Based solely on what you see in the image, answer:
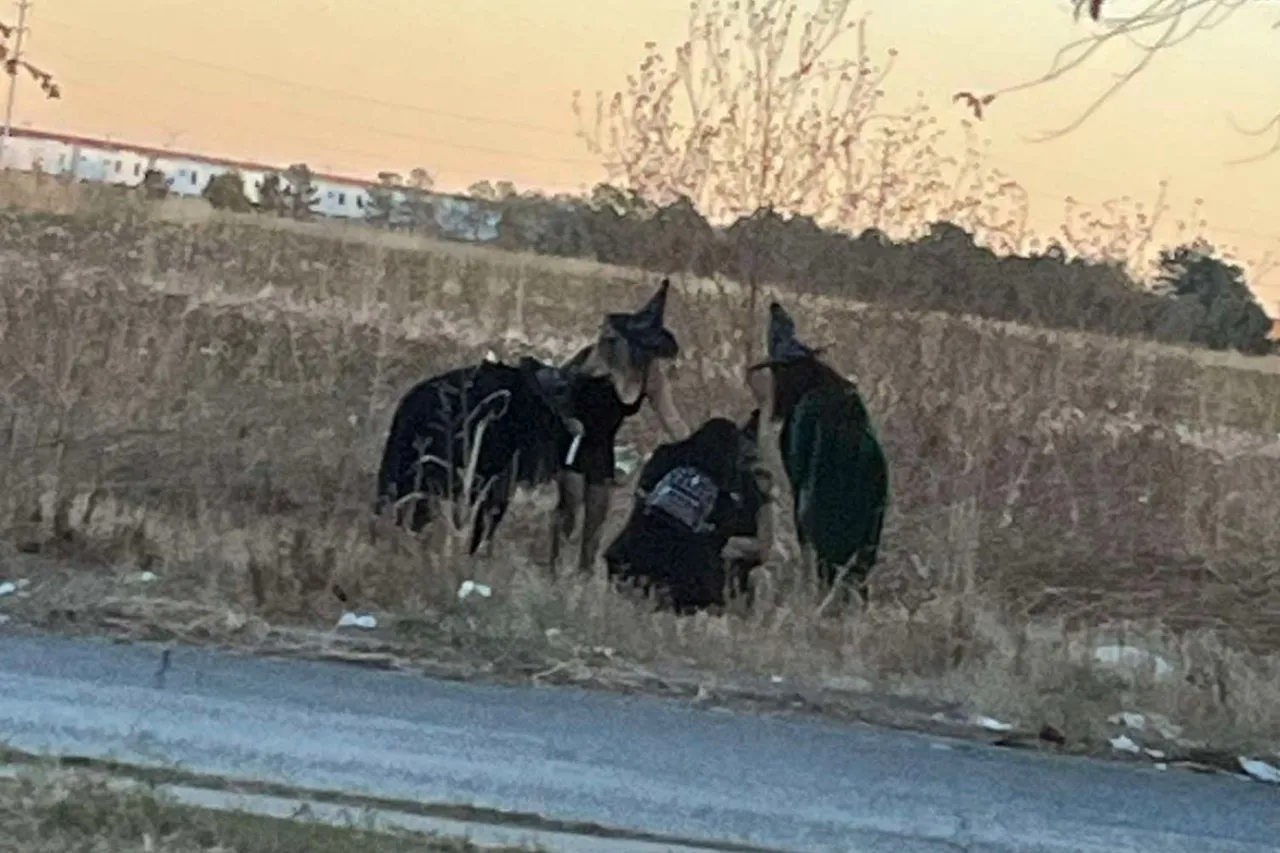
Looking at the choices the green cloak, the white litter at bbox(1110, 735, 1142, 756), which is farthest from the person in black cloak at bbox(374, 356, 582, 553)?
the white litter at bbox(1110, 735, 1142, 756)

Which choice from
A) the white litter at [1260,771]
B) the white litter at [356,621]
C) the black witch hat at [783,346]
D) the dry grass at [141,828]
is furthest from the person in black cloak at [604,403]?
the dry grass at [141,828]

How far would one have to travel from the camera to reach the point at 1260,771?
6969 mm

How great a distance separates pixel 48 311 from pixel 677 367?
386 cm

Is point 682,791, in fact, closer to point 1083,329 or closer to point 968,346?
point 968,346

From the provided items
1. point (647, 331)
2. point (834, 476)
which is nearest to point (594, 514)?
point (647, 331)

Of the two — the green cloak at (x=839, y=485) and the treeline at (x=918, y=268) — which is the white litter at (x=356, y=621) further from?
the treeline at (x=918, y=268)

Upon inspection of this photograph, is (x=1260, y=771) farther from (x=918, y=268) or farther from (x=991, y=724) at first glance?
(x=918, y=268)

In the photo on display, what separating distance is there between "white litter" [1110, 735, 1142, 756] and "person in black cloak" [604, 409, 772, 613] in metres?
2.17

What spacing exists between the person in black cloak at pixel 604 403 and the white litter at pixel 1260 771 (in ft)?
11.1

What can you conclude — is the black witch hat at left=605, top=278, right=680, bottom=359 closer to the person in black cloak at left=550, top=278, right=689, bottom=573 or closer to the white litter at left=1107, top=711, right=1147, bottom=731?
the person in black cloak at left=550, top=278, right=689, bottom=573

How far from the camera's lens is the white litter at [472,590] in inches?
321

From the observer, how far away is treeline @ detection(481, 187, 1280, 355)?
1019 centimetres

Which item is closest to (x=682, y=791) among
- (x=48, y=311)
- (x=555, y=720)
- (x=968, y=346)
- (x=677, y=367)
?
(x=555, y=720)

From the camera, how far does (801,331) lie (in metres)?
10.4
